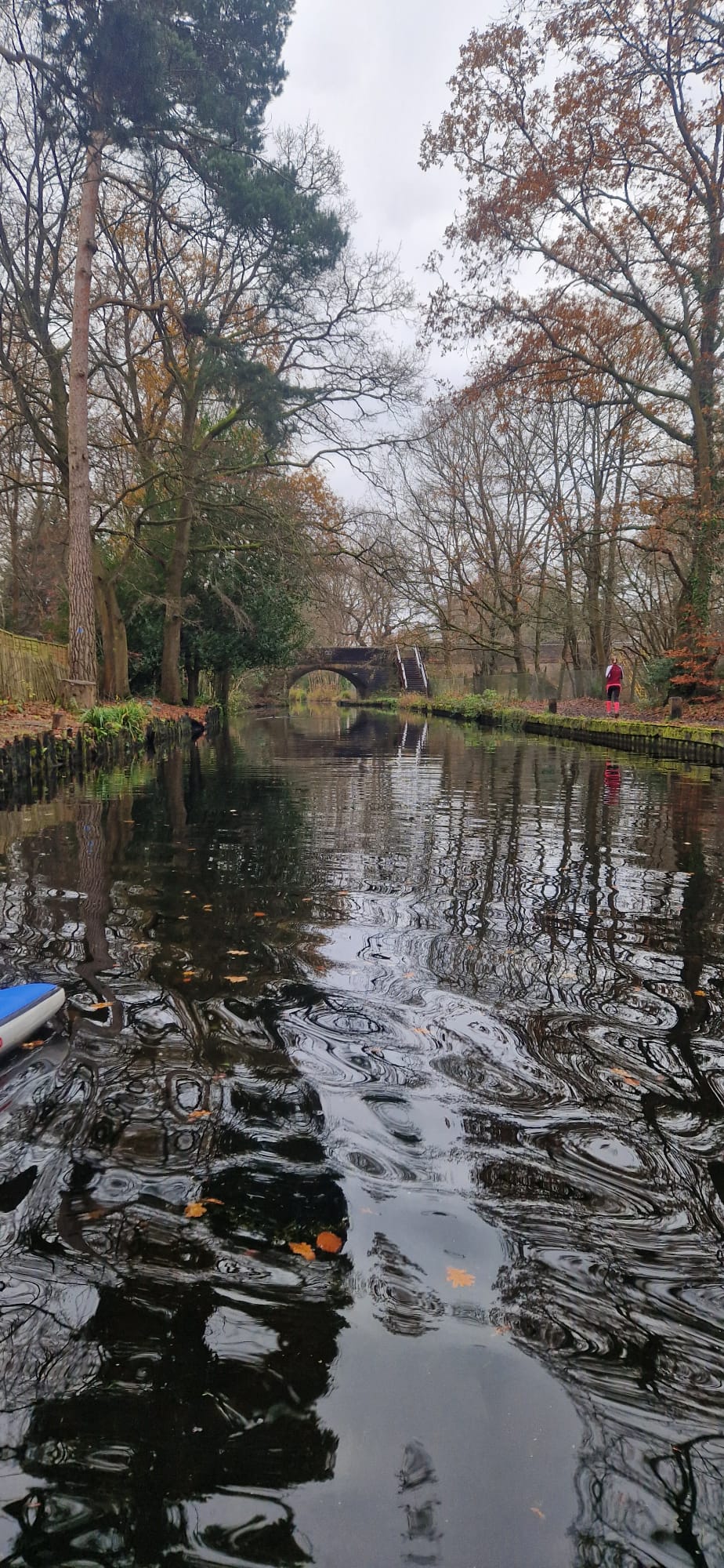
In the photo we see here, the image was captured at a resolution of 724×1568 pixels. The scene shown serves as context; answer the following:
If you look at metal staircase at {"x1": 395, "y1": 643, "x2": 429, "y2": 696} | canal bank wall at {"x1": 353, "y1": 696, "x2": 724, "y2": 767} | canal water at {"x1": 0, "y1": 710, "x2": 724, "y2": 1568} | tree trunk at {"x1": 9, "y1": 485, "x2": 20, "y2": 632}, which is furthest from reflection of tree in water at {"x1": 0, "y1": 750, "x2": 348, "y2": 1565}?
metal staircase at {"x1": 395, "y1": 643, "x2": 429, "y2": 696}

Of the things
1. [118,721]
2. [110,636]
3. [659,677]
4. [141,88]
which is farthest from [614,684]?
[141,88]

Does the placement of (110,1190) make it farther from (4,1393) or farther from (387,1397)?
(387,1397)

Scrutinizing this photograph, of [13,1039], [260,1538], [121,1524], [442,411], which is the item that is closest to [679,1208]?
[260,1538]

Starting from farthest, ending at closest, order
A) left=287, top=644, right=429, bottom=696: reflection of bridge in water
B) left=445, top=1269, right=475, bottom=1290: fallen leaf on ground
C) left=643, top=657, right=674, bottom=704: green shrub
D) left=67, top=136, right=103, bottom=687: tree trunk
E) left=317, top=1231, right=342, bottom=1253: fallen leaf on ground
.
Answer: left=287, top=644, right=429, bottom=696: reflection of bridge in water < left=643, top=657, right=674, bottom=704: green shrub < left=67, top=136, right=103, bottom=687: tree trunk < left=317, top=1231, right=342, bottom=1253: fallen leaf on ground < left=445, top=1269, right=475, bottom=1290: fallen leaf on ground

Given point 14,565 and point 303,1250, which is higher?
point 14,565

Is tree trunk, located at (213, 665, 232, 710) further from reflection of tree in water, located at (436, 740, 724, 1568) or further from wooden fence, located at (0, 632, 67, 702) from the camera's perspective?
reflection of tree in water, located at (436, 740, 724, 1568)

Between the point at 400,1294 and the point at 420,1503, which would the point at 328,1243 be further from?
the point at 420,1503

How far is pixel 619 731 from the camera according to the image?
18719 millimetres

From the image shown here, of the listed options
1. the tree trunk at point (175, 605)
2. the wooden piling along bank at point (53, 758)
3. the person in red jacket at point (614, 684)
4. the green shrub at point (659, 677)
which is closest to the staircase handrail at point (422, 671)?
the person in red jacket at point (614, 684)

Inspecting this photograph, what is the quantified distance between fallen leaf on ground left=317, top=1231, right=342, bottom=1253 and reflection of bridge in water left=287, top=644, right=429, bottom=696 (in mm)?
54336

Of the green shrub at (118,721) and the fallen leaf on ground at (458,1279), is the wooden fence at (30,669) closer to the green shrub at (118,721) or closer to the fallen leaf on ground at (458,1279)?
the green shrub at (118,721)

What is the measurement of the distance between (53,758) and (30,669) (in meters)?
2.65

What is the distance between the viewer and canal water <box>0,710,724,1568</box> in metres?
1.46

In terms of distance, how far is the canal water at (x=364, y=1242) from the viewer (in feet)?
4.80
